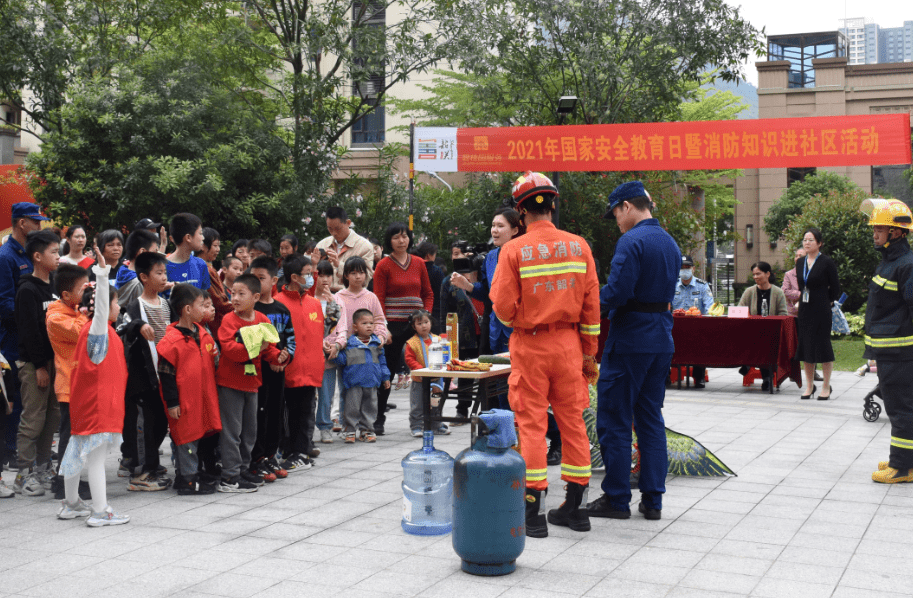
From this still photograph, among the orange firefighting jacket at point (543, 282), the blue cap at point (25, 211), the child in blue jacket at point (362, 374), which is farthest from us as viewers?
the child in blue jacket at point (362, 374)

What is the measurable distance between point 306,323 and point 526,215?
8.83ft

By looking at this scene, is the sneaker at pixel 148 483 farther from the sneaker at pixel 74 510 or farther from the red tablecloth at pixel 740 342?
the red tablecloth at pixel 740 342

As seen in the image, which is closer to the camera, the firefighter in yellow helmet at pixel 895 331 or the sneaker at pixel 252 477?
the sneaker at pixel 252 477

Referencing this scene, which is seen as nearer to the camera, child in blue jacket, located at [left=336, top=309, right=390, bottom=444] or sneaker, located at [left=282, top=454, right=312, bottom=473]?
sneaker, located at [left=282, top=454, right=312, bottom=473]

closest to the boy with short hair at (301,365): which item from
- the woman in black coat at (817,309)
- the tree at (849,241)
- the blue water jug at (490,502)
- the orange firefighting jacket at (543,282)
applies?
the orange firefighting jacket at (543,282)

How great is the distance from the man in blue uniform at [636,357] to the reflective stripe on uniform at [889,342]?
88.6 inches

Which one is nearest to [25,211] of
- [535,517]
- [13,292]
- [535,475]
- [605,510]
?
[13,292]

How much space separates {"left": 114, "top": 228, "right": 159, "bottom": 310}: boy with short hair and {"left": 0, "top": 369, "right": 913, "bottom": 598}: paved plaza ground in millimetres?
1491

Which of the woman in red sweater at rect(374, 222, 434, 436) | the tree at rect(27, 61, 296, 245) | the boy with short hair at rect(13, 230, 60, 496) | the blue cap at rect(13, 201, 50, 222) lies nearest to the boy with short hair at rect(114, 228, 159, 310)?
the boy with short hair at rect(13, 230, 60, 496)

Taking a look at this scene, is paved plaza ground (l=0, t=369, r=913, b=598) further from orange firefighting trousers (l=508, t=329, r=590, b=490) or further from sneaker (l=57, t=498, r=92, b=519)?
orange firefighting trousers (l=508, t=329, r=590, b=490)

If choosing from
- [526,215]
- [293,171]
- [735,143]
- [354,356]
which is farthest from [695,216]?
[526,215]

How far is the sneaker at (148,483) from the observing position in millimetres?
6781

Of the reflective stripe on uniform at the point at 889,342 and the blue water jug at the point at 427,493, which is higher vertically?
the reflective stripe on uniform at the point at 889,342

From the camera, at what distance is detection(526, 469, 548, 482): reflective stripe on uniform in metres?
5.44
